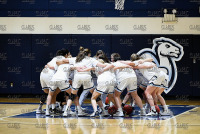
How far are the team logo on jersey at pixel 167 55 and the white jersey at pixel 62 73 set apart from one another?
22.1ft

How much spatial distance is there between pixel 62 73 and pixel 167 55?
24.8 feet

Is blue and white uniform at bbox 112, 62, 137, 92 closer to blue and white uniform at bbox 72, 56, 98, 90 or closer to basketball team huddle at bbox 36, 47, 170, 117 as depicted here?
basketball team huddle at bbox 36, 47, 170, 117

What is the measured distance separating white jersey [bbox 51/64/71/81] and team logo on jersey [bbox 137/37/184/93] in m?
6.74

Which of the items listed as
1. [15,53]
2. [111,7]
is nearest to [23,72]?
[15,53]

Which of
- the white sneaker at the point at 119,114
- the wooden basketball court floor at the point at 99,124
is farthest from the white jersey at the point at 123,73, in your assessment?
the wooden basketball court floor at the point at 99,124

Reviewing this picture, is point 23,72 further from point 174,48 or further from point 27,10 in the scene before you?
point 174,48

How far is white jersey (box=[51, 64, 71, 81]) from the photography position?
11.0 meters

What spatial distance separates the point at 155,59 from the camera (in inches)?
676

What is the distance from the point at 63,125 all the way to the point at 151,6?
10.2m

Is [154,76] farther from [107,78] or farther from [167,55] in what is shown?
[167,55]

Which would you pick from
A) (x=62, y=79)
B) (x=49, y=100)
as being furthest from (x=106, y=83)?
(x=49, y=100)

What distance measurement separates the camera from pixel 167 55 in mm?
17203

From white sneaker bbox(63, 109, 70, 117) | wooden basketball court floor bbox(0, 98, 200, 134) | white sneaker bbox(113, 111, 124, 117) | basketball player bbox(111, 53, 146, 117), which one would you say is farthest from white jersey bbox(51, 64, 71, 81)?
white sneaker bbox(113, 111, 124, 117)

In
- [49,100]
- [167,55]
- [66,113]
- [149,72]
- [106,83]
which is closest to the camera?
[106,83]
